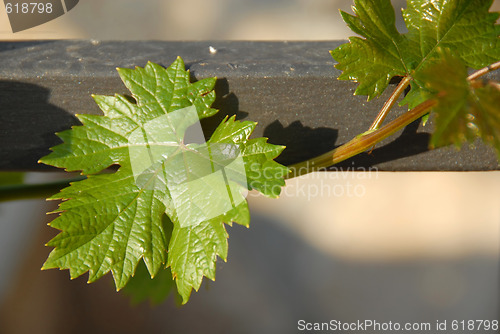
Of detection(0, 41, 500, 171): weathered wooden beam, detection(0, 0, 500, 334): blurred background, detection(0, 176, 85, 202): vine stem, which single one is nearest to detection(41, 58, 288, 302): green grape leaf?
detection(0, 41, 500, 171): weathered wooden beam

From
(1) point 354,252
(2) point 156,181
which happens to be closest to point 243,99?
(2) point 156,181

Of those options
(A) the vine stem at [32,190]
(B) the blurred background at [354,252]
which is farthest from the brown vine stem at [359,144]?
(B) the blurred background at [354,252]

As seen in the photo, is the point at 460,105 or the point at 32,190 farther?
the point at 32,190

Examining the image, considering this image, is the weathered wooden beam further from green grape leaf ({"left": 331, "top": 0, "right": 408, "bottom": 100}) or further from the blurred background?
the blurred background

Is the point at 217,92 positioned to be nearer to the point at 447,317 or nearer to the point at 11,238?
the point at 11,238

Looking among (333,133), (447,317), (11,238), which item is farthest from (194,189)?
(447,317)

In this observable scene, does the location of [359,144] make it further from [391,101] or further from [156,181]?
[156,181]

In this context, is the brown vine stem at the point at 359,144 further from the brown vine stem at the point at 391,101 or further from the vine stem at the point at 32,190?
the vine stem at the point at 32,190
